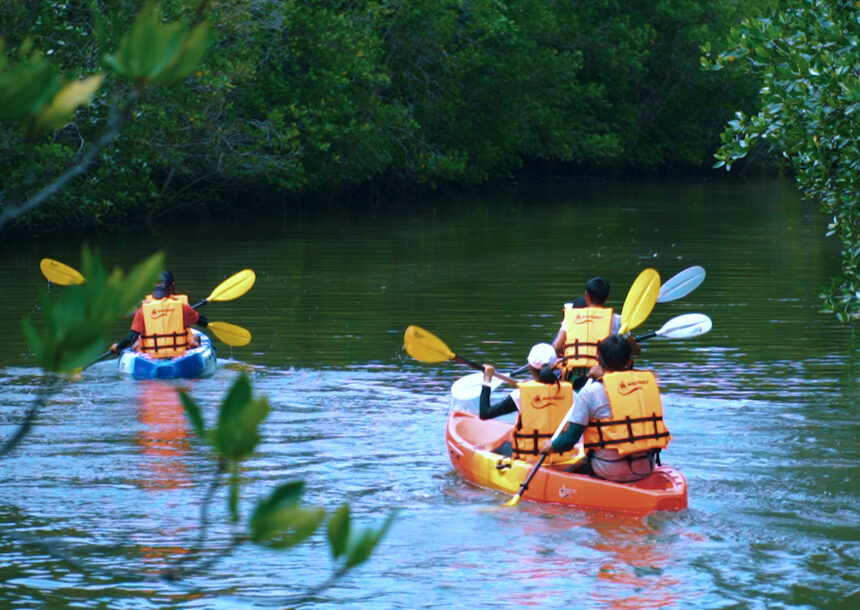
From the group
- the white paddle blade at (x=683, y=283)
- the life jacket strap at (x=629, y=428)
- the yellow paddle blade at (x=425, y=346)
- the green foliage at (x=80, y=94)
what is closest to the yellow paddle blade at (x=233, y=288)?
the green foliage at (x=80, y=94)

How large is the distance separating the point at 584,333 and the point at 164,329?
4.07m

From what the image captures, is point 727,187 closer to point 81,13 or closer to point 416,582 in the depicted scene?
point 81,13

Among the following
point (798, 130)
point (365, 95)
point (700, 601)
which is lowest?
point (700, 601)

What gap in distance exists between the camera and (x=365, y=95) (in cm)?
3102

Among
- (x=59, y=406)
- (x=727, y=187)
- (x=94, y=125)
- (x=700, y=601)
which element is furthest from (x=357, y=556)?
(x=727, y=187)

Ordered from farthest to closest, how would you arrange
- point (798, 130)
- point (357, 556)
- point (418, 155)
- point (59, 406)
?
1. point (418, 155)
2. point (59, 406)
3. point (798, 130)
4. point (357, 556)

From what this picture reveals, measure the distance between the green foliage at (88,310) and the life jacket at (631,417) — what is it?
5554 millimetres

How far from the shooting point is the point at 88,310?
4.61 ft

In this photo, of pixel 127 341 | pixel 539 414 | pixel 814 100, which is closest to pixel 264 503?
pixel 539 414

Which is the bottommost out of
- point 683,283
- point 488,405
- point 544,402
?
point 488,405

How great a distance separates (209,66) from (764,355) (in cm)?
1421

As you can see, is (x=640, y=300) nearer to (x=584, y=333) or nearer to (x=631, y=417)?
(x=584, y=333)

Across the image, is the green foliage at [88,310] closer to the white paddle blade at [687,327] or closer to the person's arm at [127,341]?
the white paddle blade at [687,327]

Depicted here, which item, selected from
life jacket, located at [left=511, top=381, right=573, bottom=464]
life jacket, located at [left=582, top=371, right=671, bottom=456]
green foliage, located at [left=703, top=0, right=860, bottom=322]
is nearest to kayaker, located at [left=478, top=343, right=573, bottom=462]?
life jacket, located at [left=511, top=381, right=573, bottom=464]
